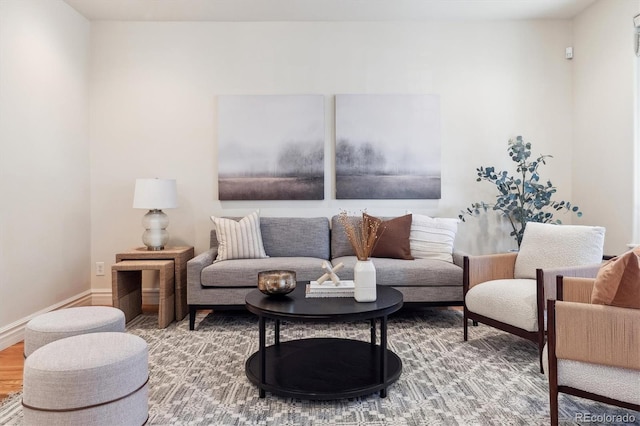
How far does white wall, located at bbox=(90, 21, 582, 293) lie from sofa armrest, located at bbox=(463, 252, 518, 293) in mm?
1199

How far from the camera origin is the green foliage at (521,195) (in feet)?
13.1

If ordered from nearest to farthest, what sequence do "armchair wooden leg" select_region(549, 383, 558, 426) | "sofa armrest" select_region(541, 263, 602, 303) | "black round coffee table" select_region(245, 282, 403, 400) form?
1. "armchair wooden leg" select_region(549, 383, 558, 426)
2. "black round coffee table" select_region(245, 282, 403, 400)
3. "sofa armrest" select_region(541, 263, 602, 303)

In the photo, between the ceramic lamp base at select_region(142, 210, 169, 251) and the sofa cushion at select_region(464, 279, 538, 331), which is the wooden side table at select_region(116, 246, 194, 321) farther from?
the sofa cushion at select_region(464, 279, 538, 331)

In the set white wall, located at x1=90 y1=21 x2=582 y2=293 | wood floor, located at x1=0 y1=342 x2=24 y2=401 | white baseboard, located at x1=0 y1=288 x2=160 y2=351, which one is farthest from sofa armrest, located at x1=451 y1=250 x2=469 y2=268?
wood floor, located at x1=0 y1=342 x2=24 y2=401

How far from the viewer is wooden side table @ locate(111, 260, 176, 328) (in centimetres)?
352

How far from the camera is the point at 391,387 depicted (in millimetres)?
2371

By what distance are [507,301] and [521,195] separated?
170 centimetres

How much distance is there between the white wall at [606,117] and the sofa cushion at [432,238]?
131 centimetres

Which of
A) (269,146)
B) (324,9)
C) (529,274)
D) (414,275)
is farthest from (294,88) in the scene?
(529,274)

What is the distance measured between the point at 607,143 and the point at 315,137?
2.63m

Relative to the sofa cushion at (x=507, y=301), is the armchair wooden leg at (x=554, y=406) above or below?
below

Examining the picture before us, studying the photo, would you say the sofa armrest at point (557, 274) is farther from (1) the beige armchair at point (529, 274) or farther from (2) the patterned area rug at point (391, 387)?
(2) the patterned area rug at point (391, 387)

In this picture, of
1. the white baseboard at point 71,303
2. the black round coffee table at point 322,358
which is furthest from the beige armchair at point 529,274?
the white baseboard at point 71,303

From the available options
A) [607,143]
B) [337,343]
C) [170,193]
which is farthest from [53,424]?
[607,143]
